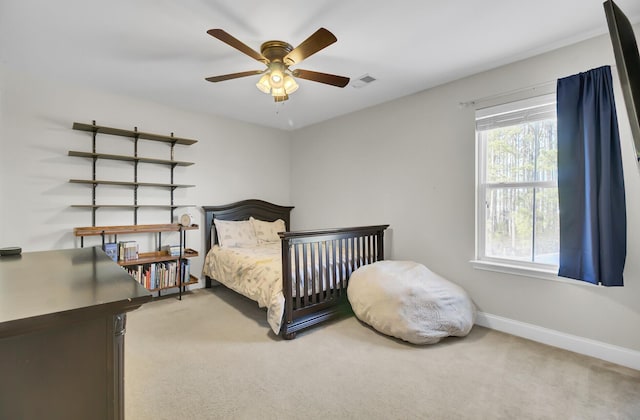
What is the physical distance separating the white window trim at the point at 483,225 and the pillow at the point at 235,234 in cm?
278

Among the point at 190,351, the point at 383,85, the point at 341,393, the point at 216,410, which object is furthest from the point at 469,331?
the point at 383,85

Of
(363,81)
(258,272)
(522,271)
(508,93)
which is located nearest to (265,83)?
(363,81)

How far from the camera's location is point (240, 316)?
299 centimetres

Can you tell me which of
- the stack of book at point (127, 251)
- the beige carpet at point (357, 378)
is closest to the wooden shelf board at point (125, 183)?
the stack of book at point (127, 251)

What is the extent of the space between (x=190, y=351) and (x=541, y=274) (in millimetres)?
2931

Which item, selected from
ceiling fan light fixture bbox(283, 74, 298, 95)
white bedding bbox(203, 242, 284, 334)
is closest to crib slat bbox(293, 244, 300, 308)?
white bedding bbox(203, 242, 284, 334)

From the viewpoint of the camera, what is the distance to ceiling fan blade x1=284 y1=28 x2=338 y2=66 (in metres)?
1.66

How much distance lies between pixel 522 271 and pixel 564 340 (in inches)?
22.8

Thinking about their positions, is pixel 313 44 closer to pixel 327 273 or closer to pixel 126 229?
pixel 327 273

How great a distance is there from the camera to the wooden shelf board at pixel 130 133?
10.0ft

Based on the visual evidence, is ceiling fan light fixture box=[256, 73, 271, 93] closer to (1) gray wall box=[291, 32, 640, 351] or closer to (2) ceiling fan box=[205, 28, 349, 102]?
(2) ceiling fan box=[205, 28, 349, 102]

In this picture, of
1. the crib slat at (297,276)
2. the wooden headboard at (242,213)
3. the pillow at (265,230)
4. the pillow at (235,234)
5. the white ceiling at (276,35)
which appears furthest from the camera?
the pillow at (265,230)

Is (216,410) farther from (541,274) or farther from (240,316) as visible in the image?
(541,274)

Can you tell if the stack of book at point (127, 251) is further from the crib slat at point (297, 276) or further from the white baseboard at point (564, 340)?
the white baseboard at point (564, 340)
